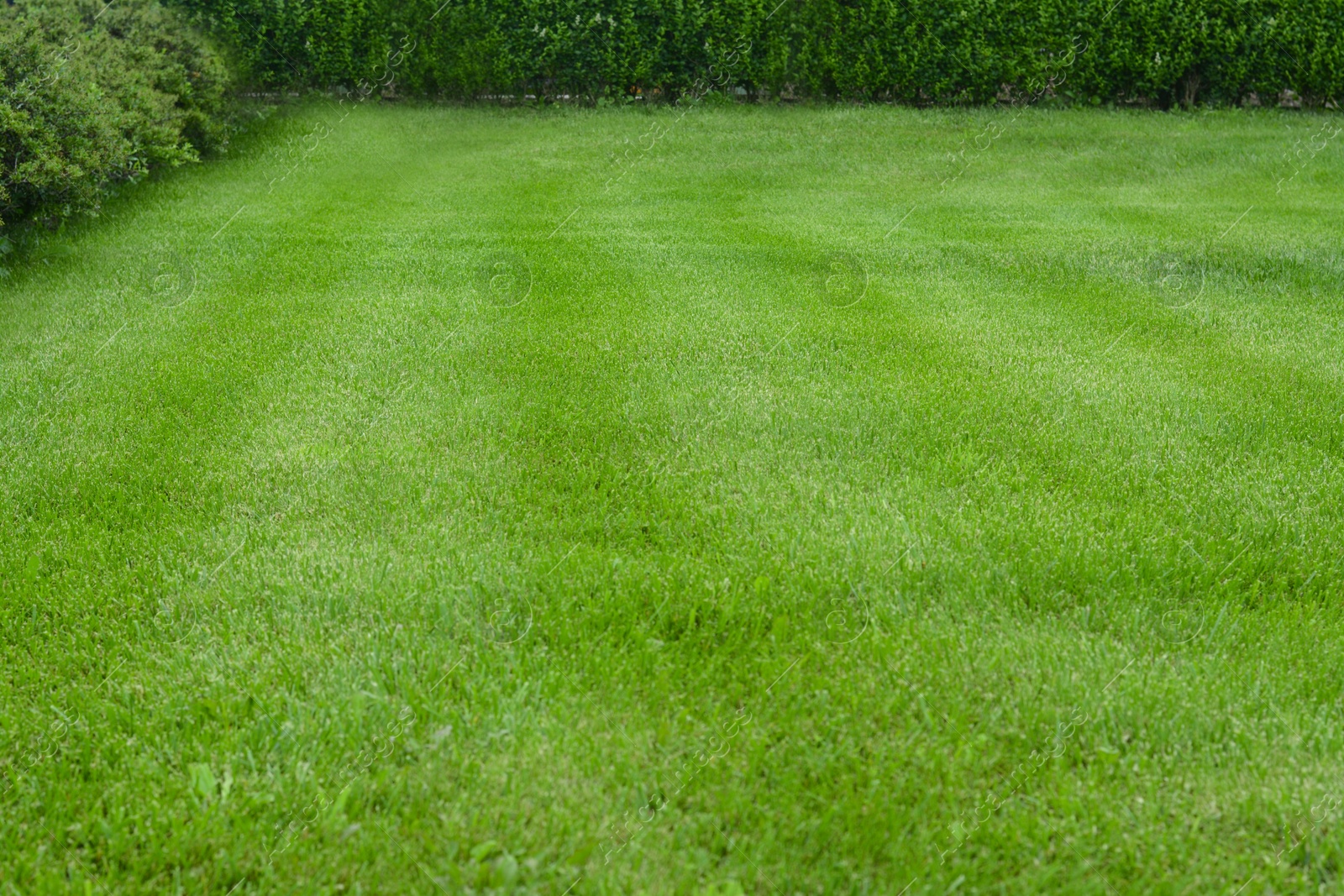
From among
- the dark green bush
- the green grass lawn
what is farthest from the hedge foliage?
the green grass lawn

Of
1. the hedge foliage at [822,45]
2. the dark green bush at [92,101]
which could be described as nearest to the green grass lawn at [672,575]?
the dark green bush at [92,101]

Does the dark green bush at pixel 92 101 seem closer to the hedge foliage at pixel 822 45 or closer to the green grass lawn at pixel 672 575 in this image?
the green grass lawn at pixel 672 575

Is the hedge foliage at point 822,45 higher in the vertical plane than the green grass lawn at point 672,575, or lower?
higher

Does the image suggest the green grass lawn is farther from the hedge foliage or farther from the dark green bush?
the hedge foliage

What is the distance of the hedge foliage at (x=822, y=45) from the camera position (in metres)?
14.2

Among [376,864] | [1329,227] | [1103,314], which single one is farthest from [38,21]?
[1329,227]

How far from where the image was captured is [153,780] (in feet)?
8.80

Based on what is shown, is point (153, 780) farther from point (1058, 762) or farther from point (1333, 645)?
point (1333, 645)

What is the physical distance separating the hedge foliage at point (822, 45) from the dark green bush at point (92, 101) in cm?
242

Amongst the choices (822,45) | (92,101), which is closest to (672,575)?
(92,101)

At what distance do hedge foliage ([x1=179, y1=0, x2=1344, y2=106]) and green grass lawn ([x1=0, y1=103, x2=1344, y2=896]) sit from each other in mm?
7589

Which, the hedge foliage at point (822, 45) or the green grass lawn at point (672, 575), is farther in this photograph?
the hedge foliage at point (822, 45)

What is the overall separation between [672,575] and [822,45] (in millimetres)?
12925

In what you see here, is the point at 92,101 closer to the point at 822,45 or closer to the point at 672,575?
the point at 672,575
